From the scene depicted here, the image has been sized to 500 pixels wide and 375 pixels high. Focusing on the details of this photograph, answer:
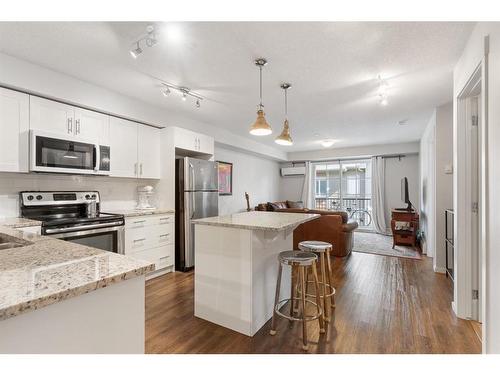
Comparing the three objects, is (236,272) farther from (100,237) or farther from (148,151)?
(148,151)

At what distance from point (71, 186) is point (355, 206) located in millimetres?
6966

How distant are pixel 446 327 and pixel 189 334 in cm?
215

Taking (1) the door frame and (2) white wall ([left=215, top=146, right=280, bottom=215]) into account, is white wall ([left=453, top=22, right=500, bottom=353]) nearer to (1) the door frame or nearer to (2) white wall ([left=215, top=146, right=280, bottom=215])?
(1) the door frame

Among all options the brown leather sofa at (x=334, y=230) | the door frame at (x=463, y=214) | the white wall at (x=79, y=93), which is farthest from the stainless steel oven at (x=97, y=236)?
the door frame at (x=463, y=214)

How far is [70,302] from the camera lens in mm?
732

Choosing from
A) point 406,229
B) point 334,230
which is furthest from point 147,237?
point 406,229

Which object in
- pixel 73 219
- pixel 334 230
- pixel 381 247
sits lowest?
pixel 381 247

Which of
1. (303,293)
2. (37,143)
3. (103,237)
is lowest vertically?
(303,293)

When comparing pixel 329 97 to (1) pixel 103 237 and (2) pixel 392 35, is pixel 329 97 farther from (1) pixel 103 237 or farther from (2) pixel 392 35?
(1) pixel 103 237

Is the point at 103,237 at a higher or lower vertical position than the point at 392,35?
lower

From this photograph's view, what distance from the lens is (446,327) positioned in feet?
7.01

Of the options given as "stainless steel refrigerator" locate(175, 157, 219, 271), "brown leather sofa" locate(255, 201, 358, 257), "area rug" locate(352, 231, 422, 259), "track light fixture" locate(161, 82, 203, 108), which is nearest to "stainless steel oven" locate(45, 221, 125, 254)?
"stainless steel refrigerator" locate(175, 157, 219, 271)
